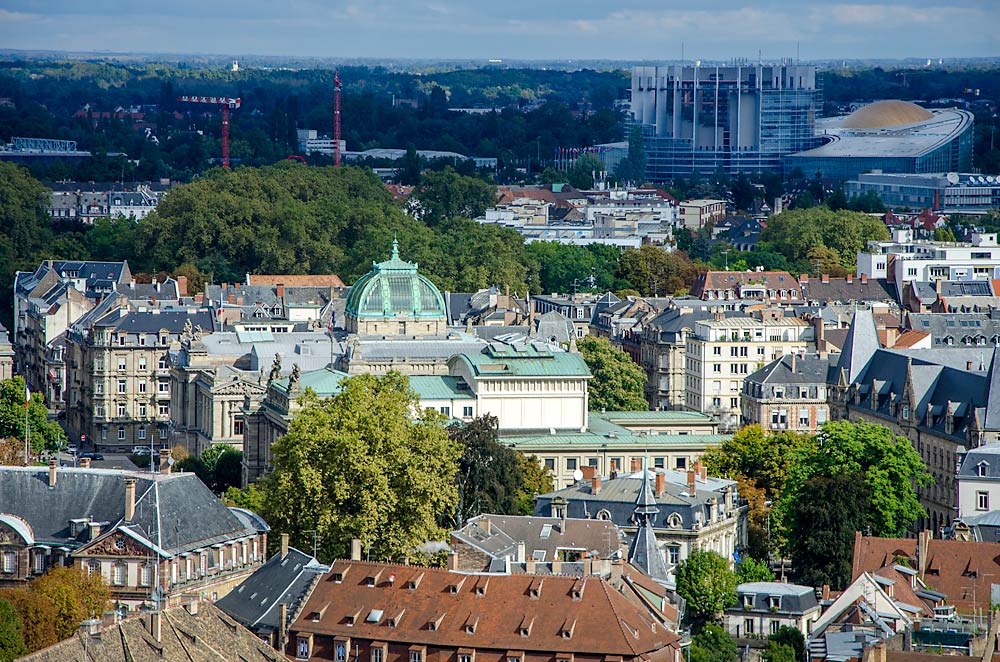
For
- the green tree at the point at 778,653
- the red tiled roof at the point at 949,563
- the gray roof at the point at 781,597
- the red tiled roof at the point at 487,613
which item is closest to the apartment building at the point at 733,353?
the red tiled roof at the point at 949,563

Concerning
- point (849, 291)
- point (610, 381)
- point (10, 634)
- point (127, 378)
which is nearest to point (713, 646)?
point (10, 634)

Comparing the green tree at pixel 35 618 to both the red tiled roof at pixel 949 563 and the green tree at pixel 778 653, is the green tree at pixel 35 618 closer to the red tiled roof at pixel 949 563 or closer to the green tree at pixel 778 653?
the green tree at pixel 778 653

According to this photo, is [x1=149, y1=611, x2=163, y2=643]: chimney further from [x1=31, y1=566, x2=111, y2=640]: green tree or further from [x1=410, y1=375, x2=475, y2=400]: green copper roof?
[x1=410, y1=375, x2=475, y2=400]: green copper roof

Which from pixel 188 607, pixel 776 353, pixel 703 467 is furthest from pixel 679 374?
pixel 188 607

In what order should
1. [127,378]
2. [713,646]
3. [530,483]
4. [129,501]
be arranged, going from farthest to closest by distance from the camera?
1. [127,378]
2. [530,483]
3. [129,501]
4. [713,646]

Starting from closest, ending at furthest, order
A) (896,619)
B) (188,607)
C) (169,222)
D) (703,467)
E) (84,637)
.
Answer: (84,637) → (188,607) → (896,619) → (703,467) → (169,222)

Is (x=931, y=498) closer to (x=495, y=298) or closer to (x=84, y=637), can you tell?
(x=84, y=637)

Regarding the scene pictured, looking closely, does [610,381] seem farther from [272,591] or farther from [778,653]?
[272,591]
